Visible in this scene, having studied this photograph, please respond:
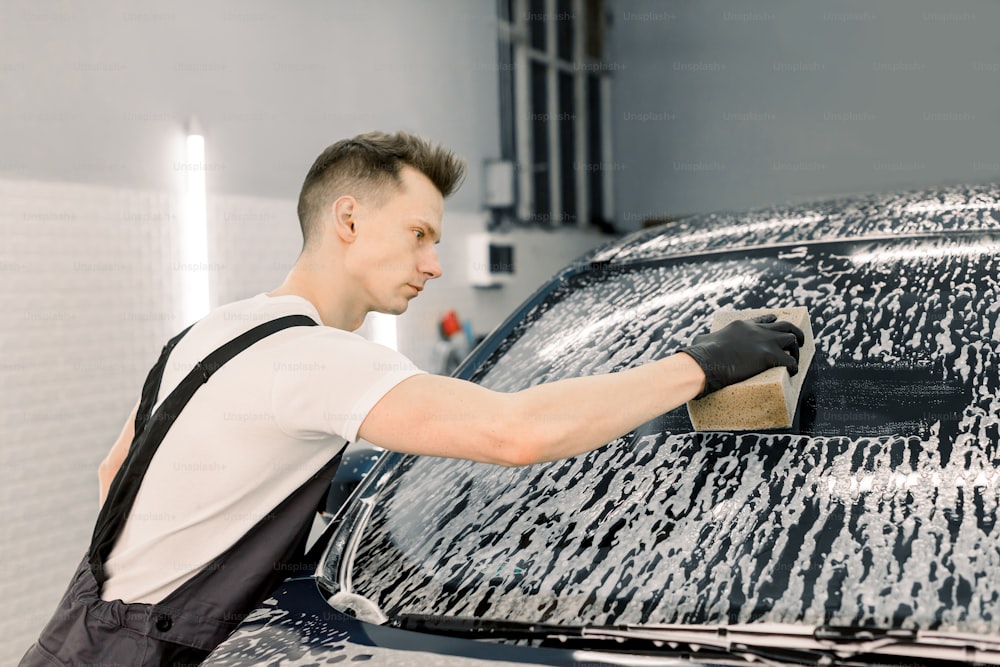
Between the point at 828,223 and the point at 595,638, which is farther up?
the point at 828,223

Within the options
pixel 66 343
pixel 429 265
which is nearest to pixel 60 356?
pixel 66 343

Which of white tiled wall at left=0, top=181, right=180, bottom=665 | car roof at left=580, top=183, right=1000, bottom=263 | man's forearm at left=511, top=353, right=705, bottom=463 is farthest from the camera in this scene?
white tiled wall at left=0, top=181, right=180, bottom=665

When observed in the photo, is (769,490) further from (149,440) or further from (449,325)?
(449,325)

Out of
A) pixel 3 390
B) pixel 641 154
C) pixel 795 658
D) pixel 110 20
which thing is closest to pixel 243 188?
pixel 110 20

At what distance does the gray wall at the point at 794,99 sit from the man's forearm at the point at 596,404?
585cm

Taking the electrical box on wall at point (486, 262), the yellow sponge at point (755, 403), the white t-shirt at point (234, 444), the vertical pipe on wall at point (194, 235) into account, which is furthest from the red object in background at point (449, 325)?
the yellow sponge at point (755, 403)

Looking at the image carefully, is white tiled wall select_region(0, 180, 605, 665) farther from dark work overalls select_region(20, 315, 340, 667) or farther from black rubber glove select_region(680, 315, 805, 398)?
black rubber glove select_region(680, 315, 805, 398)

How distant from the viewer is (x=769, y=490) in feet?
3.28

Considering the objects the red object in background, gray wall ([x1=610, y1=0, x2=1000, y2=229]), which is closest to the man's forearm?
the red object in background

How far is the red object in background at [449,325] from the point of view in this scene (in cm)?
462

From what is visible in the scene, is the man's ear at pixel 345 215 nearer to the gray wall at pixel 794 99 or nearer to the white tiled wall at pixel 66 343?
the white tiled wall at pixel 66 343

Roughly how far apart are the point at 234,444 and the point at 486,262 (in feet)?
13.2

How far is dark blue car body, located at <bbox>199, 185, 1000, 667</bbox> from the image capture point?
84 centimetres

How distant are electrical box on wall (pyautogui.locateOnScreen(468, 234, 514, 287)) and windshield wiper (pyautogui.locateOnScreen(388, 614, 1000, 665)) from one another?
167 inches
